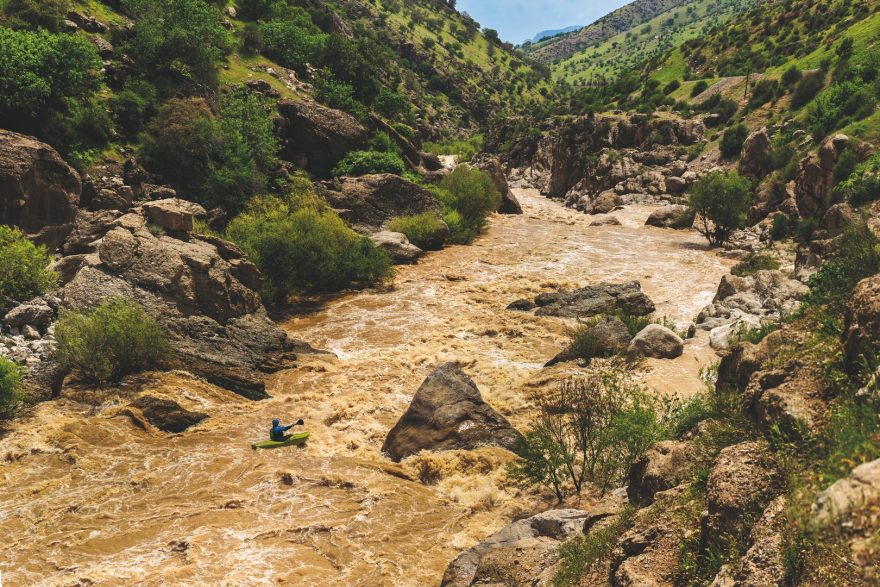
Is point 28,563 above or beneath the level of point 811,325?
beneath

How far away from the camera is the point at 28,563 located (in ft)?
32.1

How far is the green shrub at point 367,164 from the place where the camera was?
4334 cm

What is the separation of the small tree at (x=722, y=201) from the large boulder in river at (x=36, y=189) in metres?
39.9

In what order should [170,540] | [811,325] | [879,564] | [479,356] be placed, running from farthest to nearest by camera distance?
[479,356]
[170,540]
[811,325]
[879,564]

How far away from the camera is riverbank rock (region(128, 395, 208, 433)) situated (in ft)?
49.8

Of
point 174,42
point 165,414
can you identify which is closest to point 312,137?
point 174,42

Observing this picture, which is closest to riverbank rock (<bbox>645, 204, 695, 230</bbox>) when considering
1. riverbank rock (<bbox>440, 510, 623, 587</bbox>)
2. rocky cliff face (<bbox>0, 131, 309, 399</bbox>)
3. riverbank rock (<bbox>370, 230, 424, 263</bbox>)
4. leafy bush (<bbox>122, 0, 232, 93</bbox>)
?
riverbank rock (<bbox>370, 230, 424, 263</bbox>)

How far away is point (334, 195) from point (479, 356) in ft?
77.0

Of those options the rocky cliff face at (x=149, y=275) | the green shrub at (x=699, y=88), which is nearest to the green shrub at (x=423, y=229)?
the rocky cliff face at (x=149, y=275)

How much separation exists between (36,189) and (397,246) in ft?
67.1

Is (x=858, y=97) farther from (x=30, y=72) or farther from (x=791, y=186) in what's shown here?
(x=30, y=72)

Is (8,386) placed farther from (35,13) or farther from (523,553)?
(35,13)

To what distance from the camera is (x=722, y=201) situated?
122 ft

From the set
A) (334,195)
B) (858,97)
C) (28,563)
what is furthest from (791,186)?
(28,563)
